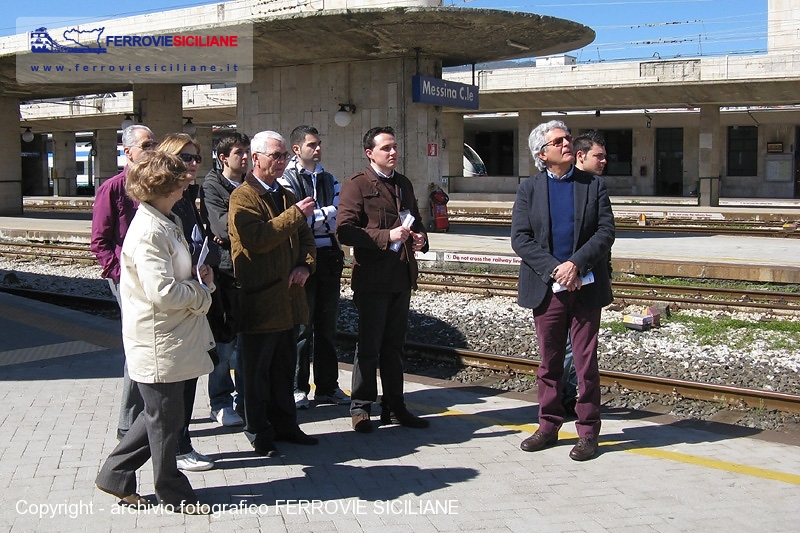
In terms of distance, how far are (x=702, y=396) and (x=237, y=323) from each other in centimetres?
396

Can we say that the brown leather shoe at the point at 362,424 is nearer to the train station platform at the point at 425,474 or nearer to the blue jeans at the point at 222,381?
the train station platform at the point at 425,474

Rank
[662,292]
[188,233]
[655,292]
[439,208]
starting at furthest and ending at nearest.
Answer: [439,208] → [662,292] → [655,292] → [188,233]

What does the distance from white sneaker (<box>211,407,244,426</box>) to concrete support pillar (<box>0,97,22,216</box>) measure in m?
28.7

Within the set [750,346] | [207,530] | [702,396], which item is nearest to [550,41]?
[750,346]

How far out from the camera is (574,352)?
17.6 ft

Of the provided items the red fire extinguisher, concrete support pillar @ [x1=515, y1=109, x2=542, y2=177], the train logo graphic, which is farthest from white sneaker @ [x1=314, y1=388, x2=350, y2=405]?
concrete support pillar @ [x1=515, y1=109, x2=542, y2=177]

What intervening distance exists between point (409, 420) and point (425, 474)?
948 mm

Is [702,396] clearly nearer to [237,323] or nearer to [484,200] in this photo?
[237,323]

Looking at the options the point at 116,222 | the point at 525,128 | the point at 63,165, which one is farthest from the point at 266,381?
the point at 63,165

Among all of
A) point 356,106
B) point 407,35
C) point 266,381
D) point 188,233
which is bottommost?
point 266,381

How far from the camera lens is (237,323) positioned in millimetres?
5094

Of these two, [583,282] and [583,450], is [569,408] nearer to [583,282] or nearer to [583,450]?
[583,450]

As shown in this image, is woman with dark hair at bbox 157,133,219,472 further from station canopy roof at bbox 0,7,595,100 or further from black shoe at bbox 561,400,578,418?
station canopy roof at bbox 0,7,595,100

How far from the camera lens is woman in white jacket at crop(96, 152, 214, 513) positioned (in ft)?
12.9
